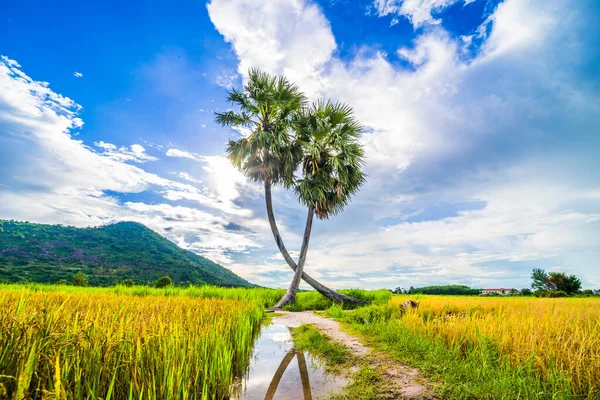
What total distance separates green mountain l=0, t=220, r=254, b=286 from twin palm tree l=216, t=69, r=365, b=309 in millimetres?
38684

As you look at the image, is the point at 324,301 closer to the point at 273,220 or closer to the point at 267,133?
the point at 273,220

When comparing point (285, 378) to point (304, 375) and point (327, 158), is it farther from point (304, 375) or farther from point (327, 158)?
point (327, 158)

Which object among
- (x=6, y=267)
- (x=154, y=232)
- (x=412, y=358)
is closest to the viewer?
(x=412, y=358)

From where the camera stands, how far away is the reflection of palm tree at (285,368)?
11.8 ft

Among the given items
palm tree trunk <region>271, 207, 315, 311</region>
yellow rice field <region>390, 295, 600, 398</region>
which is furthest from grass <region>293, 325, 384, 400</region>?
palm tree trunk <region>271, 207, 315, 311</region>

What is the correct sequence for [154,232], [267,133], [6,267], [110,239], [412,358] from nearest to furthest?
[412,358] → [267,133] → [6,267] → [110,239] → [154,232]

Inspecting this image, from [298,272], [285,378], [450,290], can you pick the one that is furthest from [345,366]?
[450,290]

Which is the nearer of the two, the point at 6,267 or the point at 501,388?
the point at 501,388

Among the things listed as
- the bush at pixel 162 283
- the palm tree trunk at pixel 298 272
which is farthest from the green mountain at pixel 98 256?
the palm tree trunk at pixel 298 272

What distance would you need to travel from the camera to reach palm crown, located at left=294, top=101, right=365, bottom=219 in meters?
16.1

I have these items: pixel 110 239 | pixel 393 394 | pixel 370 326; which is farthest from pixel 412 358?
pixel 110 239

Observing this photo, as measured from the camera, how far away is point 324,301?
16.7 meters

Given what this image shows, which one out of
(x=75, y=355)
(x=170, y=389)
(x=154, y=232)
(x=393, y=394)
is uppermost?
(x=154, y=232)

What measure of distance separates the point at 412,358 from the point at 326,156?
12.9m
